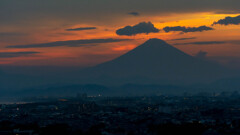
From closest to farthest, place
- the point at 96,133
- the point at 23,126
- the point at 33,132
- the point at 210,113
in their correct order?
the point at 96,133 → the point at 33,132 → the point at 23,126 → the point at 210,113

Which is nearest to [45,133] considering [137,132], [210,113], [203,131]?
[137,132]

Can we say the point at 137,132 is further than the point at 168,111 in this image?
No

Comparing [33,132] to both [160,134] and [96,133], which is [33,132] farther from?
[160,134]

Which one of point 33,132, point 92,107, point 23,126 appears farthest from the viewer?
point 92,107

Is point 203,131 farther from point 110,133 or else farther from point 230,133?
point 110,133

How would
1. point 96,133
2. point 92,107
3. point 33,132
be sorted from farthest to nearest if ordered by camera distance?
point 92,107 < point 33,132 < point 96,133

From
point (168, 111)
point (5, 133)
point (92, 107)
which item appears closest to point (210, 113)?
point (168, 111)

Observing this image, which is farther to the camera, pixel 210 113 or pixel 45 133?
pixel 210 113

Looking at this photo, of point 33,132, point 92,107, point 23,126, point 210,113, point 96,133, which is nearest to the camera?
point 96,133
